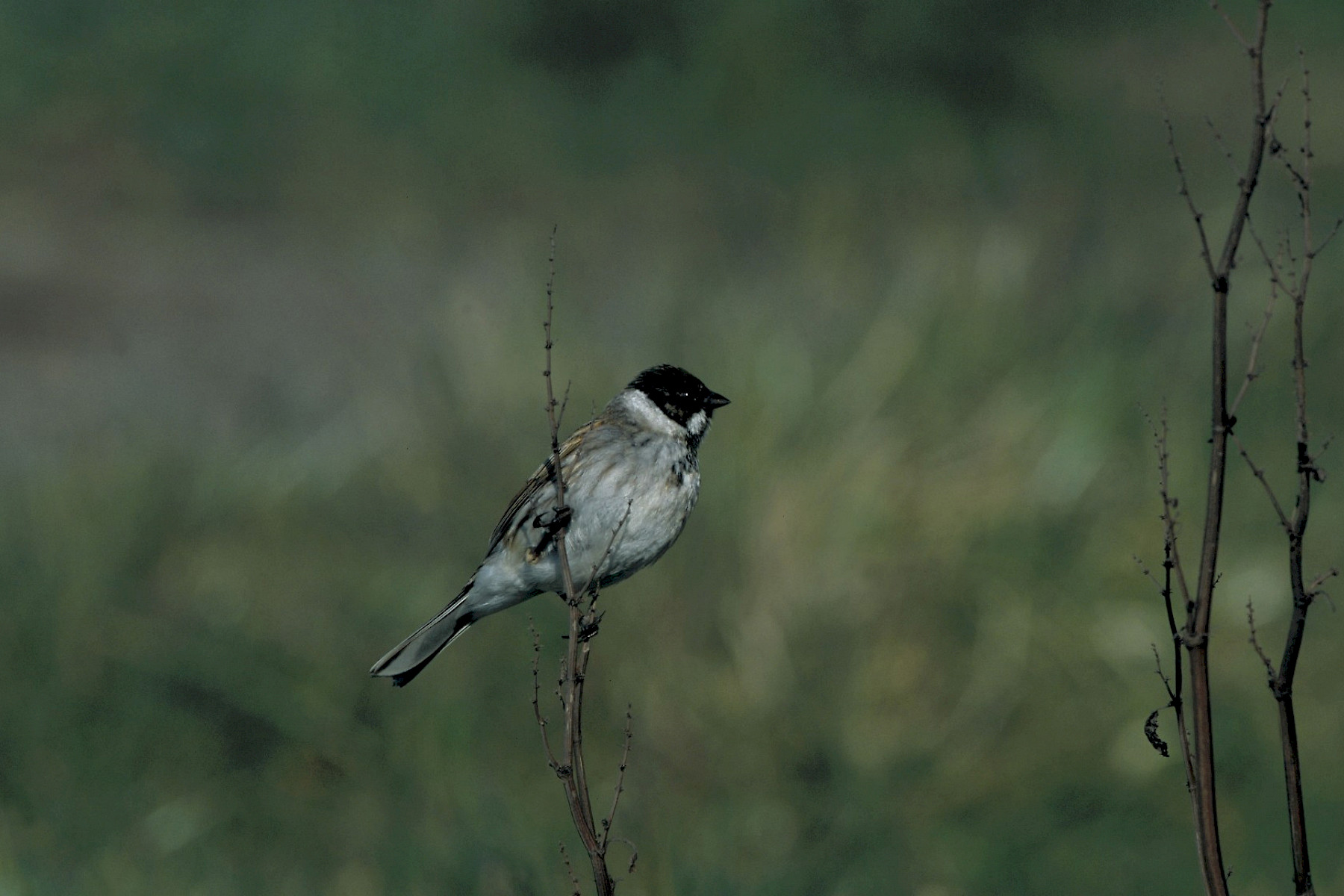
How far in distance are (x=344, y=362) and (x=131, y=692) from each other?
11.3ft

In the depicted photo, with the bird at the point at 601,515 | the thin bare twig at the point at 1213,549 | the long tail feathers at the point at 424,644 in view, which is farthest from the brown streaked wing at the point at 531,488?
the thin bare twig at the point at 1213,549

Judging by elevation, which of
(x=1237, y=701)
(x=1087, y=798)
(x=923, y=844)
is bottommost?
(x=923, y=844)

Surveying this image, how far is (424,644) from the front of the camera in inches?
129

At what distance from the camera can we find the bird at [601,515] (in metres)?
3.26

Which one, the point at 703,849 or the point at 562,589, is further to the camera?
the point at 703,849

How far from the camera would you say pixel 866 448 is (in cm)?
562

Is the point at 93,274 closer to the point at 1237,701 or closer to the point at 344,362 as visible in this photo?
the point at 344,362

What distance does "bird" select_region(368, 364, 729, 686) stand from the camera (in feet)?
10.7

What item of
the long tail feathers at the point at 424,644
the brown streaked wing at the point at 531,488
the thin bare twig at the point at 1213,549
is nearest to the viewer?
the thin bare twig at the point at 1213,549

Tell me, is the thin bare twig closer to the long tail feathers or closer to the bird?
the bird

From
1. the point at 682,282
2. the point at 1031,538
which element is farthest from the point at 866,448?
the point at 682,282

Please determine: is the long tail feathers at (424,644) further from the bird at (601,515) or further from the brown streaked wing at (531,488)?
the brown streaked wing at (531,488)

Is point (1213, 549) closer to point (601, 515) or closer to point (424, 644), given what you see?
point (601, 515)

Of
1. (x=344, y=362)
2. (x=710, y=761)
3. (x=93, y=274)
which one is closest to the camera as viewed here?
(x=710, y=761)
